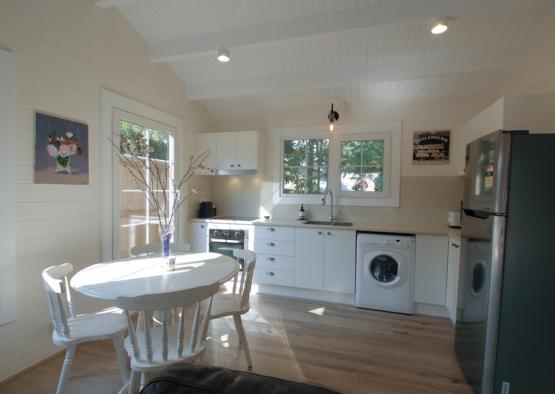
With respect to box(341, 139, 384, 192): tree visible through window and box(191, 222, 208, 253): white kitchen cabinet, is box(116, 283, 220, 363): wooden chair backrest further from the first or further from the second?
box(341, 139, 384, 192): tree visible through window

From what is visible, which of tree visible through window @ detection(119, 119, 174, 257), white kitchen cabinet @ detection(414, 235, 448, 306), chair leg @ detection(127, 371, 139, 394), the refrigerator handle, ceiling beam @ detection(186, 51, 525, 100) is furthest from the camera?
white kitchen cabinet @ detection(414, 235, 448, 306)

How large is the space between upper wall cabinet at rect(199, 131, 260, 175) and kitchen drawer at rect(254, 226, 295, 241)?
33.1 inches

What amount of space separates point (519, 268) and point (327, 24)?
227cm

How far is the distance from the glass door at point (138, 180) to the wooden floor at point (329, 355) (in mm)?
1036

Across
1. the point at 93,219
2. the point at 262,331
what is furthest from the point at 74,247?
the point at 262,331

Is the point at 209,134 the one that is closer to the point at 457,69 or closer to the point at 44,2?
the point at 44,2

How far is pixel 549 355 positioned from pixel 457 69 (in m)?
2.47

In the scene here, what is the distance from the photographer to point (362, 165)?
12.6ft

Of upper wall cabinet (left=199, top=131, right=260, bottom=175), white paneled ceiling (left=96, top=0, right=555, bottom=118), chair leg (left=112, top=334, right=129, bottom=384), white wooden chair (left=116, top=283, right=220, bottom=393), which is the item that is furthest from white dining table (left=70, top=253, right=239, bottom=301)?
white paneled ceiling (left=96, top=0, right=555, bottom=118)

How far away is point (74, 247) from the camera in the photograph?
2416 mm

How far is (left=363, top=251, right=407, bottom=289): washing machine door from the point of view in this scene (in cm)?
312

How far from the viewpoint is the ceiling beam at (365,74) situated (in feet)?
9.10

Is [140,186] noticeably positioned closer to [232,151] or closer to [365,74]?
[232,151]

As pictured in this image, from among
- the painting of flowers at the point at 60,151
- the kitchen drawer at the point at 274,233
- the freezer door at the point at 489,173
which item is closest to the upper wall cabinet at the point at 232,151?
the kitchen drawer at the point at 274,233
